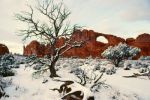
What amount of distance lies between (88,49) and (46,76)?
91.5 meters

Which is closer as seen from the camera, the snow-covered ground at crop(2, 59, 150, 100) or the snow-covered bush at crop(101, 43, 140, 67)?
the snow-covered ground at crop(2, 59, 150, 100)

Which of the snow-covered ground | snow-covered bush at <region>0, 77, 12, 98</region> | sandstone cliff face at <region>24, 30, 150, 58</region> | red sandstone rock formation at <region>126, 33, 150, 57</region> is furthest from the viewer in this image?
sandstone cliff face at <region>24, 30, 150, 58</region>

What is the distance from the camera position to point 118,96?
1969 centimetres

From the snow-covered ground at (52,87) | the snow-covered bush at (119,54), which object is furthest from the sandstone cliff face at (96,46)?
the snow-covered ground at (52,87)

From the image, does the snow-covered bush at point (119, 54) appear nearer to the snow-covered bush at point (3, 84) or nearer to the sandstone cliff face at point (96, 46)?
the snow-covered bush at point (3, 84)

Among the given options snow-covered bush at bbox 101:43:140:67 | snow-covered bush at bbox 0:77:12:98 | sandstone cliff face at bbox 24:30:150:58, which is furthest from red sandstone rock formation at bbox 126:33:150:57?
snow-covered bush at bbox 0:77:12:98

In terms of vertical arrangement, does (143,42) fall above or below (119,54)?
above

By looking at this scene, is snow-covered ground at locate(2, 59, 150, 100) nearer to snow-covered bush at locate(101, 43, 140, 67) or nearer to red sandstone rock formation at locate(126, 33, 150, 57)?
snow-covered bush at locate(101, 43, 140, 67)

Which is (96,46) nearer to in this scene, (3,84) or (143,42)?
(143,42)

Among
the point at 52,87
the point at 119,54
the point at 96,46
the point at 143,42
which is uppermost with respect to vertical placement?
the point at 143,42

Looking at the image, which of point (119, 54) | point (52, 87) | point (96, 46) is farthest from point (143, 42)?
point (52, 87)

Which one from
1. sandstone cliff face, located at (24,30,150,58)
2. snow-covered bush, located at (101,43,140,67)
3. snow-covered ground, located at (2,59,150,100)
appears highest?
sandstone cliff face, located at (24,30,150,58)

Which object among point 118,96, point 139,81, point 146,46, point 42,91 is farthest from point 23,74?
point 146,46

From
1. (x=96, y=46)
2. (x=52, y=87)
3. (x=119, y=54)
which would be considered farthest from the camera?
(x=96, y=46)
